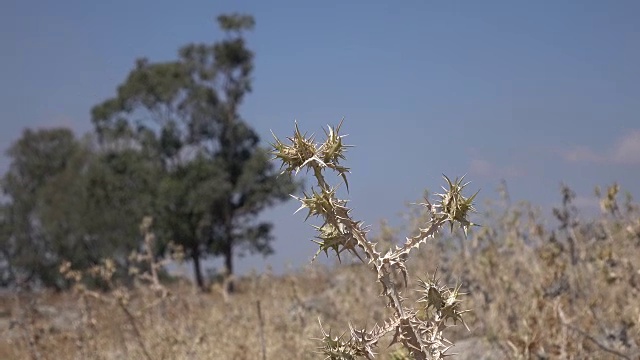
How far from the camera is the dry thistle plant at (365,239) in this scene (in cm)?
215

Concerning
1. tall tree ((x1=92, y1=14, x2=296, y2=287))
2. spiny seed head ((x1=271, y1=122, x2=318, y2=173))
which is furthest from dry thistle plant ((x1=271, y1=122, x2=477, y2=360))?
tall tree ((x1=92, y1=14, x2=296, y2=287))

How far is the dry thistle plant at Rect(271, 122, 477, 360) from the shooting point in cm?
215

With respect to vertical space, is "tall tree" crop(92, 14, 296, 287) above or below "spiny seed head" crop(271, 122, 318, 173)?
above

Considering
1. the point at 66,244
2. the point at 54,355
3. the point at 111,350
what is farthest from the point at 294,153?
the point at 66,244

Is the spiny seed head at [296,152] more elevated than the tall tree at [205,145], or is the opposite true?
the tall tree at [205,145]

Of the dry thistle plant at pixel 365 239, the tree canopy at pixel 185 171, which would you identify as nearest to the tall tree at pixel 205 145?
the tree canopy at pixel 185 171

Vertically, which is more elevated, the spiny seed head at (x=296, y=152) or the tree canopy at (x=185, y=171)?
the tree canopy at (x=185, y=171)

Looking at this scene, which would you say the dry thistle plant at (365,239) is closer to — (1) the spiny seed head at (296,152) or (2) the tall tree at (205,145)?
(1) the spiny seed head at (296,152)

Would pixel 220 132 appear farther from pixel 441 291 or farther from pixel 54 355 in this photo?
pixel 441 291

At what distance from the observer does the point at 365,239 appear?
2.22 metres

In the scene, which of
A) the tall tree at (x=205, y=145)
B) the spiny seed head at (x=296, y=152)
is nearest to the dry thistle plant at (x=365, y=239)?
the spiny seed head at (x=296, y=152)

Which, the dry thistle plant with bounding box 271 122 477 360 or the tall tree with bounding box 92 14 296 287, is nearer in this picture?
the dry thistle plant with bounding box 271 122 477 360

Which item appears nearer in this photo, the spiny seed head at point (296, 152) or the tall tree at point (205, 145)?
the spiny seed head at point (296, 152)

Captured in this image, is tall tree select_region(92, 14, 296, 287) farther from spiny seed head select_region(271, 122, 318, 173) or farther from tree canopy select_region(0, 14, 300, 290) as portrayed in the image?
spiny seed head select_region(271, 122, 318, 173)
